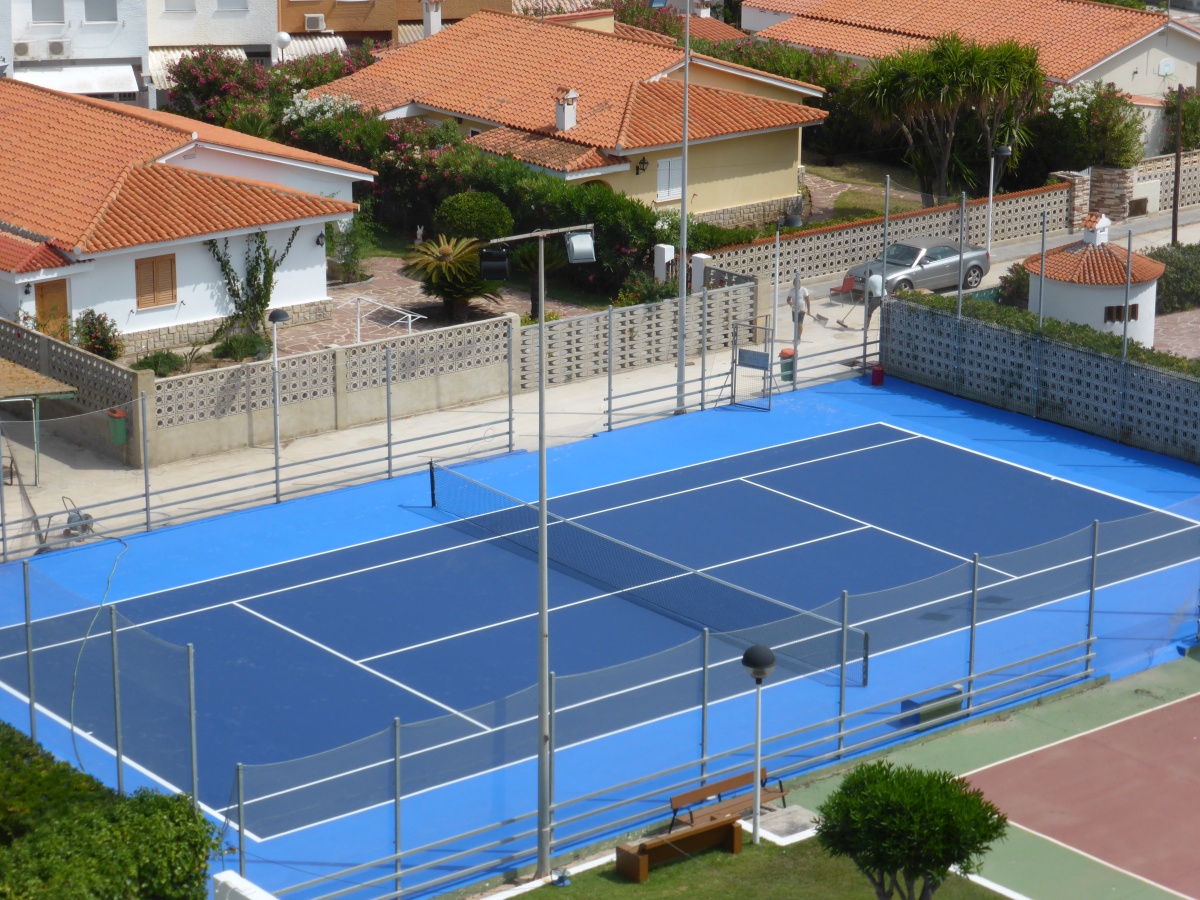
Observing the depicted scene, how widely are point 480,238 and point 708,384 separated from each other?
7.18 meters

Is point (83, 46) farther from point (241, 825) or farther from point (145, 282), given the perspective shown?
point (241, 825)

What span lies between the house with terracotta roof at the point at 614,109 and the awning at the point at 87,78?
775cm

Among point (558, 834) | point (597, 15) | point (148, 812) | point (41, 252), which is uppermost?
point (597, 15)

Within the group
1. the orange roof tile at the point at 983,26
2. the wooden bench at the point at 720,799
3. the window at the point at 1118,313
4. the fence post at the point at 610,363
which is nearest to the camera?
the wooden bench at the point at 720,799

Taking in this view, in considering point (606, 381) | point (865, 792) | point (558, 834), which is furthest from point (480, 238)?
point (865, 792)

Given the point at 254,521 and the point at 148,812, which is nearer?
the point at 148,812

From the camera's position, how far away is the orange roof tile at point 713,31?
5997cm

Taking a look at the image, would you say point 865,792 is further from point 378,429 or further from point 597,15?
point 597,15

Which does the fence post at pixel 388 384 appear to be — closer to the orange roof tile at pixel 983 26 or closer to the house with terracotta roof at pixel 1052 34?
the house with terracotta roof at pixel 1052 34

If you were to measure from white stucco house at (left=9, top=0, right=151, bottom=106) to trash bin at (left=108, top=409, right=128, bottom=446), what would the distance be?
82.8 ft

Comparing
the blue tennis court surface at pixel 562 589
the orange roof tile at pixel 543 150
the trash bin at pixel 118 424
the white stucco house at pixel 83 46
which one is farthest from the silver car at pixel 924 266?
the white stucco house at pixel 83 46

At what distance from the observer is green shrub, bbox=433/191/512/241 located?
139ft

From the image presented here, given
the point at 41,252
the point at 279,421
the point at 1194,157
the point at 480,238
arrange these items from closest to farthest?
the point at 279,421 → the point at 41,252 → the point at 480,238 → the point at 1194,157

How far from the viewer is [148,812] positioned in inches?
728
